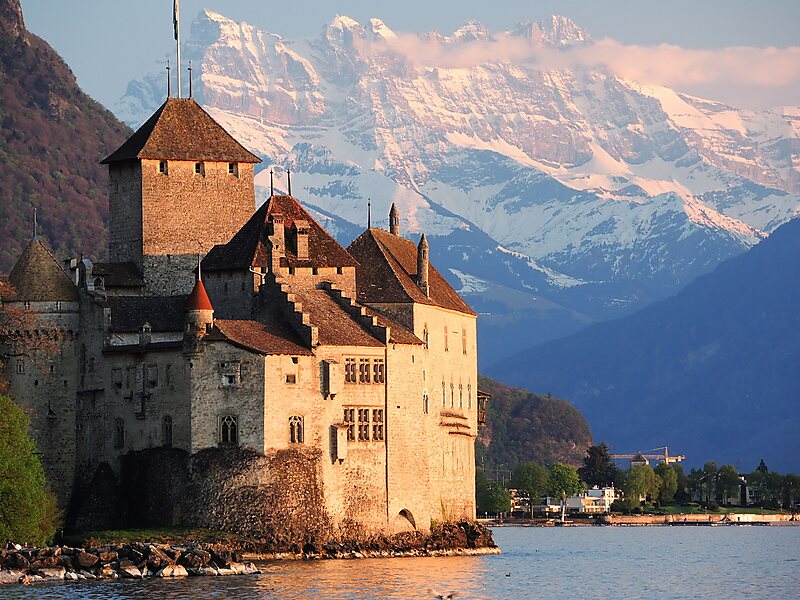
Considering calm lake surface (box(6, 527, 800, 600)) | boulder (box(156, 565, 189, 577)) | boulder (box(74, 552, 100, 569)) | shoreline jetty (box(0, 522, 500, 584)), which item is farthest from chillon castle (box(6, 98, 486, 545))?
boulder (box(74, 552, 100, 569))

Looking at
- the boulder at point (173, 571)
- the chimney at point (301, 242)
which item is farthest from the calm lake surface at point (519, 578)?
the chimney at point (301, 242)

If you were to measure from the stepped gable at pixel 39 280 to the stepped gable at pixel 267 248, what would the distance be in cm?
733

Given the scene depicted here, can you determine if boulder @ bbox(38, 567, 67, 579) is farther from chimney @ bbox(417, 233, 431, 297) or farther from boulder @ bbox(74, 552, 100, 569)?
chimney @ bbox(417, 233, 431, 297)

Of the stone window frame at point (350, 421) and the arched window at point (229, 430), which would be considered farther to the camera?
the stone window frame at point (350, 421)

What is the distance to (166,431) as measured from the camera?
101625 mm

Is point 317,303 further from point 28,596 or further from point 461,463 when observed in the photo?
point 28,596

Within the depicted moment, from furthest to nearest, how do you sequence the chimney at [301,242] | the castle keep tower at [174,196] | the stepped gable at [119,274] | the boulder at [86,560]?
Answer: the castle keep tower at [174,196] → the stepped gable at [119,274] → the chimney at [301,242] → the boulder at [86,560]

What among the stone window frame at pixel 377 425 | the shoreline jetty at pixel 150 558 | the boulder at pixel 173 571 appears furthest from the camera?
the stone window frame at pixel 377 425

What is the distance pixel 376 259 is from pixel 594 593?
81.5 feet

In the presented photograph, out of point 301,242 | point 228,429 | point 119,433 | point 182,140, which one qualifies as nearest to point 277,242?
point 301,242

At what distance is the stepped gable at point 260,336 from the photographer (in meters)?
99.2

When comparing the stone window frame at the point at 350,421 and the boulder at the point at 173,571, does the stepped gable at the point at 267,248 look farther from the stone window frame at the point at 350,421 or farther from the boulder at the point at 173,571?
the boulder at the point at 173,571

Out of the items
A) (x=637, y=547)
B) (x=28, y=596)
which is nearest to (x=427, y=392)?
(x=28, y=596)

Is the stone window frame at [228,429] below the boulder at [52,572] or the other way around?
the other way around
